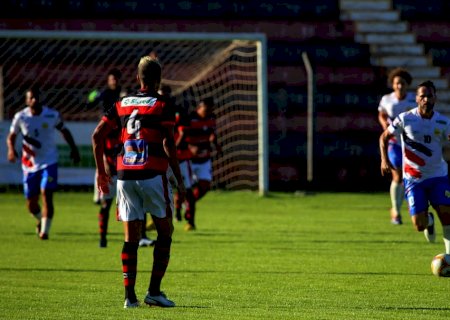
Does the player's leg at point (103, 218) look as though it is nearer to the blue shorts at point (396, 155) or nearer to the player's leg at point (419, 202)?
the player's leg at point (419, 202)

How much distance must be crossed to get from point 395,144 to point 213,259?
4.66 meters

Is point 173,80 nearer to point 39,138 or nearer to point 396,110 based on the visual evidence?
point 396,110

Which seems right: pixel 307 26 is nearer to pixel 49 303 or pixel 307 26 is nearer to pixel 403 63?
pixel 403 63

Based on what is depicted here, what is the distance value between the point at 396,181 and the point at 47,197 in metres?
5.13

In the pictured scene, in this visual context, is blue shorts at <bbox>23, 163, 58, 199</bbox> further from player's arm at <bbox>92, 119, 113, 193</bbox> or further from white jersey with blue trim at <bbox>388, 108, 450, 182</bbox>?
player's arm at <bbox>92, 119, 113, 193</bbox>

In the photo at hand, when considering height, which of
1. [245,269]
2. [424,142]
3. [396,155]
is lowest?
[245,269]

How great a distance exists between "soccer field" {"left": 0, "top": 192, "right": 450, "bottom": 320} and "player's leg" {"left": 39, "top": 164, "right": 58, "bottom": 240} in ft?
0.58

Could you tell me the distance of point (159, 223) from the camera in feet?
27.8

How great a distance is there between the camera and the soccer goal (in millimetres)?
24172

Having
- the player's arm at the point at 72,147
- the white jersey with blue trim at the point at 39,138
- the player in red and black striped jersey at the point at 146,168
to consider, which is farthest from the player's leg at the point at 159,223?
the white jersey with blue trim at the point at 39,138

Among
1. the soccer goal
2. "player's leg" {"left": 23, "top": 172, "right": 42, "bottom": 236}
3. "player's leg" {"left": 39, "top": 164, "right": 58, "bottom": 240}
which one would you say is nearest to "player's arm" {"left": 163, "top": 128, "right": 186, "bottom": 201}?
"player's leg" {"left": 39, "top": 164, "right": 58, "bottom": 240}

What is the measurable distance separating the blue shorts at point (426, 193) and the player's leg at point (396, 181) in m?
4.09

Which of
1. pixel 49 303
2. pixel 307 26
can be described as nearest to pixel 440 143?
pixel 49 303

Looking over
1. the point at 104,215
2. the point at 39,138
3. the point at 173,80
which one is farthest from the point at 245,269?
the point at 173,80
